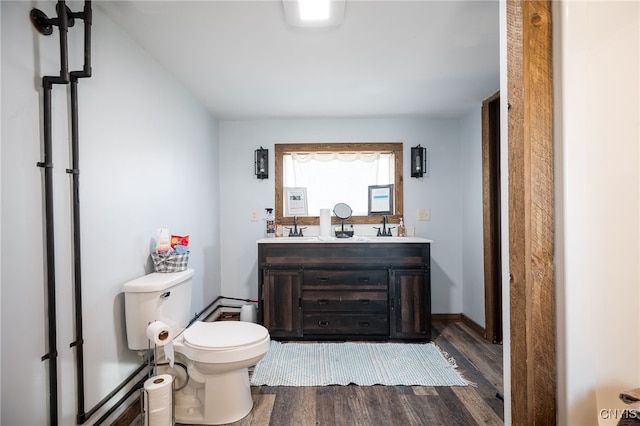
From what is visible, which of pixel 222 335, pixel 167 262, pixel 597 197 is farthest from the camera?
pixel 167 262

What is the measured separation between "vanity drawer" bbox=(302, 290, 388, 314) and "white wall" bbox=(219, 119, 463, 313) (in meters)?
0.77

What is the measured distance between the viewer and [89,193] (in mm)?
1412

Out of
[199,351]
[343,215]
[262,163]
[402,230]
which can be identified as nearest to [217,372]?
[199,351]

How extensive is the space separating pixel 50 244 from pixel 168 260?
696 millimetres

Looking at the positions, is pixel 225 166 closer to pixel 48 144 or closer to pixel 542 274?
pixel 48 144

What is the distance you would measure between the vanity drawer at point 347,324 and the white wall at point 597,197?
1.92 meters

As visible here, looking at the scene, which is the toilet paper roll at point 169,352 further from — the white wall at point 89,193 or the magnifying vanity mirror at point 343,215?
the magnifying vanity mirror at point 343,215

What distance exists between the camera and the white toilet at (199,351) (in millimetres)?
1583

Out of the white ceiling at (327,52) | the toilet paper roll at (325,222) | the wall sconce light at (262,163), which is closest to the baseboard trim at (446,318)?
the toilet paper roll at (325,222)

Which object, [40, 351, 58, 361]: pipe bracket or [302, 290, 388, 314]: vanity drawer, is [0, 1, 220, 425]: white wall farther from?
[302, 290, 388, 314]: vanity drawer

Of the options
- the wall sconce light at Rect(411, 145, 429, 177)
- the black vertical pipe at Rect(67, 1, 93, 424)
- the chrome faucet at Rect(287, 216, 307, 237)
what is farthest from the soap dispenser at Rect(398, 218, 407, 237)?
the black vertical pipe at Rect(67, 1, 93, 424)

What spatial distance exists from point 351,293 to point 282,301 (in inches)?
24.7

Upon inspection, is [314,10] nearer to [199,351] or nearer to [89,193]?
[89,193]

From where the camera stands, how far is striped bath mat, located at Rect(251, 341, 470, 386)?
80.6 inches
